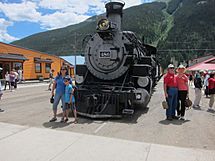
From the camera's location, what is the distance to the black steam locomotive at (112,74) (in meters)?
6.74

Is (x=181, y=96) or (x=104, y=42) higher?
(x=104, y=42)

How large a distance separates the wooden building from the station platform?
1759 centimetres

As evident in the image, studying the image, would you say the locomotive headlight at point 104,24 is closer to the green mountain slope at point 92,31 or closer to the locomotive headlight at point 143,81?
the locomotive headlight at point 143,81

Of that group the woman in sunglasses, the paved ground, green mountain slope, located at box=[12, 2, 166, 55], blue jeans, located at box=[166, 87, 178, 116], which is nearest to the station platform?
the paved ground

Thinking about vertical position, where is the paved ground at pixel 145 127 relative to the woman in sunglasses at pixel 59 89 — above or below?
below

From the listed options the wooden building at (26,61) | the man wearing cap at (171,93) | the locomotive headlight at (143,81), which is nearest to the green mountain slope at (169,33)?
the wooden building at (26,61)

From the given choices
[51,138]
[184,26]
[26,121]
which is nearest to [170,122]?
[51,138]

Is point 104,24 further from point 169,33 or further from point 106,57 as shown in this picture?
point 169,33

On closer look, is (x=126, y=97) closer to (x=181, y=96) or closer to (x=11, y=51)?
(x=181, y=96)

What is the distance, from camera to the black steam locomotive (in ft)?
22.1

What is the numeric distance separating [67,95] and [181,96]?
3487 millimetres

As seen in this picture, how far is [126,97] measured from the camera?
259 inches

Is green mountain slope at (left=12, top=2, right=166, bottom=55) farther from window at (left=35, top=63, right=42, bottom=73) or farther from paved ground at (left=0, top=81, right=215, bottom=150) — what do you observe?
paved ground at (left=0, top=81, right=215, bottom=150)

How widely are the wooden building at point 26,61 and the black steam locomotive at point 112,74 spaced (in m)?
14.6
